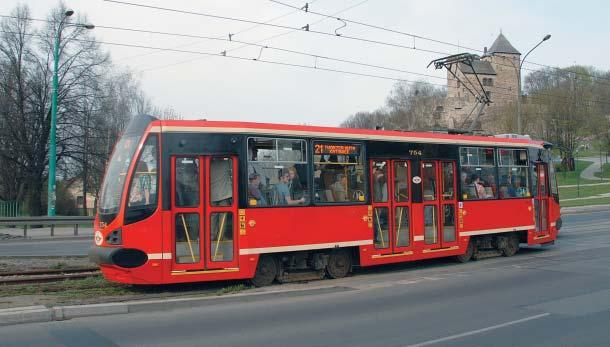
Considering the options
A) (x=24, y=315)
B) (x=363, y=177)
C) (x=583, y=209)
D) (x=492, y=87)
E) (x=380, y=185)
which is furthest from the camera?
(x=492, y=87)

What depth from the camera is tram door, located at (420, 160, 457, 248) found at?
13453 mm

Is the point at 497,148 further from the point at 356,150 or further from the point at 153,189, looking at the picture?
the point at 153,189

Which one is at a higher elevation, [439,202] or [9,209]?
[439,202]

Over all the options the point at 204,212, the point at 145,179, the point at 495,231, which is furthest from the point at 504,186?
the point at 145,179

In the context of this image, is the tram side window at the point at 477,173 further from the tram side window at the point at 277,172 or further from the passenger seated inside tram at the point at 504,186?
the tram side window at the point at 277,172

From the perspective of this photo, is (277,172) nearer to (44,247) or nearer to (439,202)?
(439,202)

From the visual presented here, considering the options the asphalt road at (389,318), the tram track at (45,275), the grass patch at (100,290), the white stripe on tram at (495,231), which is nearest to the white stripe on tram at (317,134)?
the white stripe on tram at (495,231)

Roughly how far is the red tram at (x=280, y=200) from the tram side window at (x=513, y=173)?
48cm

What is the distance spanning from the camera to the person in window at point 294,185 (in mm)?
11156

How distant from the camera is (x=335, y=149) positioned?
1180 centimetres

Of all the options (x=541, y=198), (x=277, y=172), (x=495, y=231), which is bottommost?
(x=495, y=231)

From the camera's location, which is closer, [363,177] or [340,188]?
[340,188]

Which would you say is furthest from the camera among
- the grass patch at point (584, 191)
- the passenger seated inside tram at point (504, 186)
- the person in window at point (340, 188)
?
the grass patch at point (584, 191)

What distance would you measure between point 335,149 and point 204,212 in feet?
10.5
